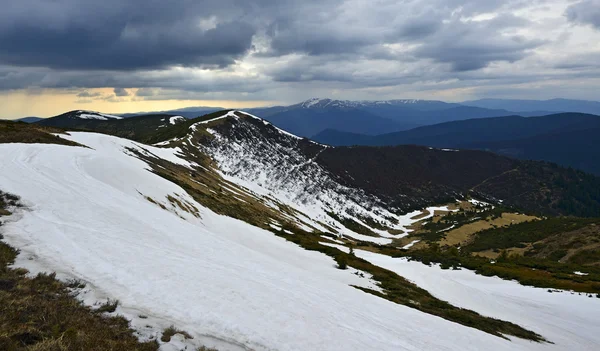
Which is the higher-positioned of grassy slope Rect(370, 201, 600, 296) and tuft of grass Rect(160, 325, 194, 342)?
tuft of grass Rect(160, 325, 194, 342)

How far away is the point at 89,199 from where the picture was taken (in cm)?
2245

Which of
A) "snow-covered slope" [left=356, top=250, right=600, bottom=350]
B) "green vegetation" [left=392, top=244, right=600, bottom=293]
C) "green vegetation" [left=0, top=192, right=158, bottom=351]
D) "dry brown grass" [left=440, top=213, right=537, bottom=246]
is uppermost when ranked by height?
"green vegetation" [left=0, top=192, right=158, bottom=351]

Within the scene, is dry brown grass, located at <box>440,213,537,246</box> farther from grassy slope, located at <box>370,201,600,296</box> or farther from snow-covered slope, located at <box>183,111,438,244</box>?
snow-covered slope, located at <box>183,111,438,244</box>

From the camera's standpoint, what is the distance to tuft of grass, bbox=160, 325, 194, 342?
1042 cm

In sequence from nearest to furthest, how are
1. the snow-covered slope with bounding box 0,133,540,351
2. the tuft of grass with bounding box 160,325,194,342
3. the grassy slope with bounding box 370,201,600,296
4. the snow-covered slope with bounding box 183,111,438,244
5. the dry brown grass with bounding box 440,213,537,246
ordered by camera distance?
the tuft of grass with bounding box 160,325,194,342 < the snow-covered slope with bounding box 0,133,540,351 < the grassy slope with bounding box 370,201,600,296 < the dry brown grass with bounding box 440,213,537,246 < the snow-covered slope with bounding box 183,111,438,244

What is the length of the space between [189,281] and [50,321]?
5611 mm

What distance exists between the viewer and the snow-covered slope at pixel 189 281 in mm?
12344

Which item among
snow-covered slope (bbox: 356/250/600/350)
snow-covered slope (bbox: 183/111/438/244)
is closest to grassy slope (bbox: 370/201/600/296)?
snow-covered slope (bbox: 356/250/600/350)

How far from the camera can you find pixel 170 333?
10.7 metres

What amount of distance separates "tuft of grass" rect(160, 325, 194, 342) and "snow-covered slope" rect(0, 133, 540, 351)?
0.23 m

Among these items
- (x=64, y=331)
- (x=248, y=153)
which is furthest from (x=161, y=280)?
(x=248, y=153)

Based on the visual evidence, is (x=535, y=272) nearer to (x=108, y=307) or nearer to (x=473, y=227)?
(x=108, y=307)

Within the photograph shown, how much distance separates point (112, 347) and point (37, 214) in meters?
12.5

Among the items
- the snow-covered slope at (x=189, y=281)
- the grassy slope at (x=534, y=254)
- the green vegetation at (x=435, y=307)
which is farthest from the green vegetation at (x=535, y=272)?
the snow-covered slope at (x=189, y=281)
